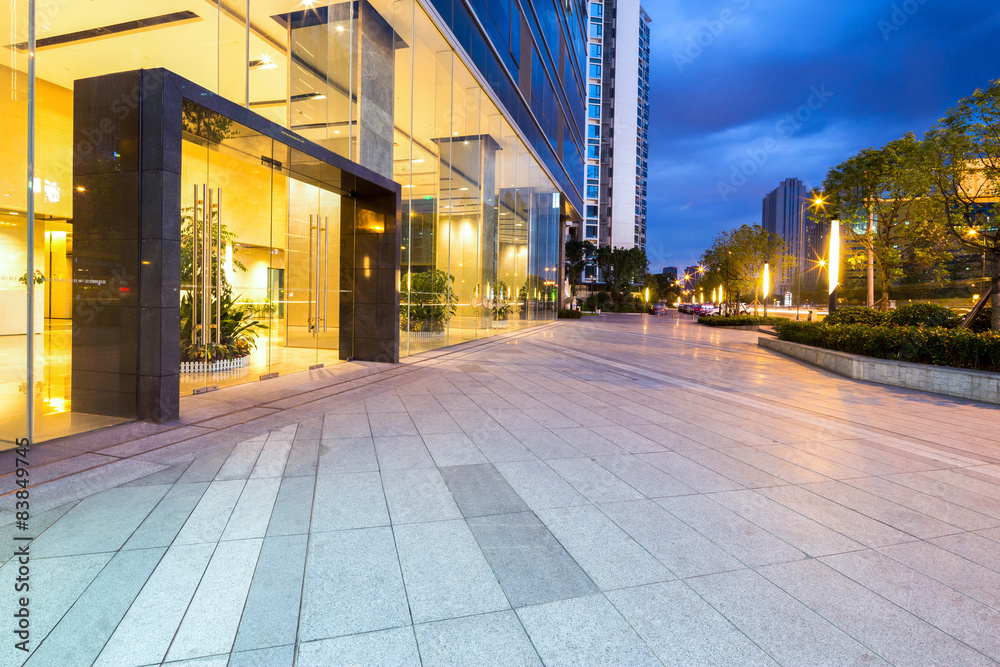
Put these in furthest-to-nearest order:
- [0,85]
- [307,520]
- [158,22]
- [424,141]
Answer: [424,141] → [158,22] → [0,85] → [307,520]

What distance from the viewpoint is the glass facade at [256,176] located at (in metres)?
5.70

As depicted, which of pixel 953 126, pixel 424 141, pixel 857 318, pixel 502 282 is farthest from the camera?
pixel 502 282

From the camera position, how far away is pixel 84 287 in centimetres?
628

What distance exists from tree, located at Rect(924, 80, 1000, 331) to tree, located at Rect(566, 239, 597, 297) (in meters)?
50.5

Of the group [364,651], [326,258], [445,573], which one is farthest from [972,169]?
[364,651]

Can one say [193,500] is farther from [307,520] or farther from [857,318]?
[857,318]

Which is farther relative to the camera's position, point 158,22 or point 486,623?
point 158,22

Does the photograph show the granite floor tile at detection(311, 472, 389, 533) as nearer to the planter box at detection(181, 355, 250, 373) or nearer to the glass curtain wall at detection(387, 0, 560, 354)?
the planter box at detection(181, 355, 250, 373)

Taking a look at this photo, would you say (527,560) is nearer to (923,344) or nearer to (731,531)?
(731,531)

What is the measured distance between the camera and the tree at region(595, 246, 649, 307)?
67500 millimetres

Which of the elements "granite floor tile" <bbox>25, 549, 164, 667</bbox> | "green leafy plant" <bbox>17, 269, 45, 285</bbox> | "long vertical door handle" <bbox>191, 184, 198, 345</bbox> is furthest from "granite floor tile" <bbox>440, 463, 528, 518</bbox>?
"long vertical door handle" <bbox>191, 184, 198, 345</bbox>

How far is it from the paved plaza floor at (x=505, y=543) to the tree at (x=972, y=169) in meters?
8.32

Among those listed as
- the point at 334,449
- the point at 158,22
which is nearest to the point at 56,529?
the point at 334,449

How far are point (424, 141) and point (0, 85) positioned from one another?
11.2 m
